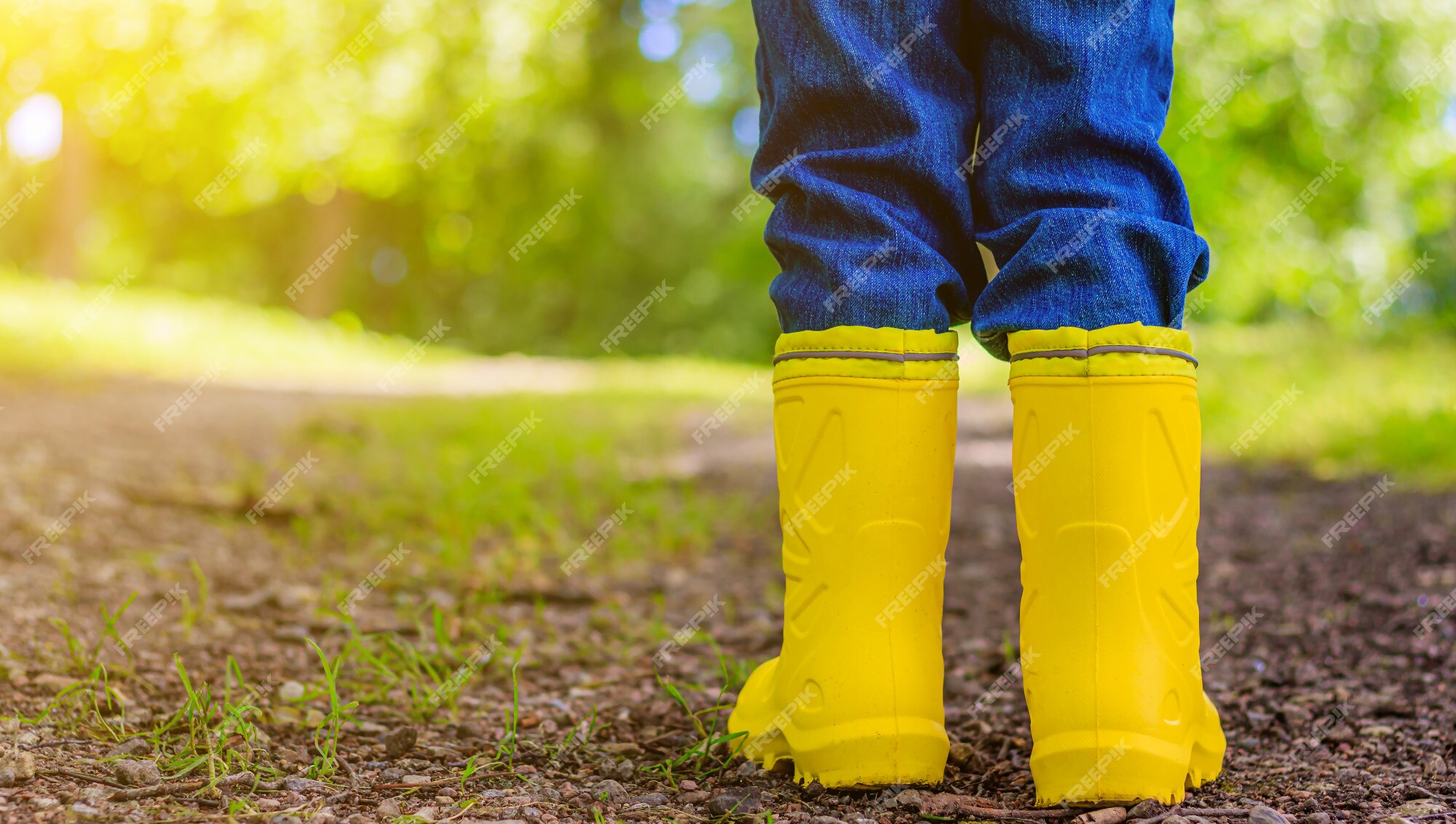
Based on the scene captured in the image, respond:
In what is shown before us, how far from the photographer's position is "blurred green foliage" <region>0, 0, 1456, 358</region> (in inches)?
303

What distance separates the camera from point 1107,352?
966mm

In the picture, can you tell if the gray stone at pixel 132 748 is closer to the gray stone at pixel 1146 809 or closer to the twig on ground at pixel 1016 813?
the twig on ground at pixel 1016 813

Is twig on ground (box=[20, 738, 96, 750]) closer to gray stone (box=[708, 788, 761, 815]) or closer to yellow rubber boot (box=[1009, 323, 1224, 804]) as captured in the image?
gray stone (box=[708, 788, 761, 815])

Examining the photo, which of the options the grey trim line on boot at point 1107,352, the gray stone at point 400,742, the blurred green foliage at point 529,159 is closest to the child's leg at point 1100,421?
the grey trim line on boot at point 1107,352

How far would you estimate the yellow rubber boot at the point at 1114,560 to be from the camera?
3.16ft

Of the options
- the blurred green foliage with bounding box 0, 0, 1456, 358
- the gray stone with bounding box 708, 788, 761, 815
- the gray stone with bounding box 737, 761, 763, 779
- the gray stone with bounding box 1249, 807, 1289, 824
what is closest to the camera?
the gray stone with bounding box 1249, 807, 1289, 824

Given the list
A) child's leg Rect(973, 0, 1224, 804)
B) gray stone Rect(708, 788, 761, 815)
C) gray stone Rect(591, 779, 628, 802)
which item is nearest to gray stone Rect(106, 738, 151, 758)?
gray stone Rect(591, 779, 628, 802)

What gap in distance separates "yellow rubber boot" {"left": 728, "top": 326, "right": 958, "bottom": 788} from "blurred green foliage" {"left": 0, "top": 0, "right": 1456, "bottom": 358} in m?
5.53

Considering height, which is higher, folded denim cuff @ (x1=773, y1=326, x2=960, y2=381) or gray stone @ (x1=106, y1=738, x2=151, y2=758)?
folded denim cuff @ (x1=773, y1=326, x2=960, y2=381)

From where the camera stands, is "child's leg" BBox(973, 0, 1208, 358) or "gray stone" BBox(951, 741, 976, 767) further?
"gray stone" BBox(951, 741, 976, 767)

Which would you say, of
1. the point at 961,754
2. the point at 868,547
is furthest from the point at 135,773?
the point at 961,754

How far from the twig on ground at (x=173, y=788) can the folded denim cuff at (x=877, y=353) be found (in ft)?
2.01

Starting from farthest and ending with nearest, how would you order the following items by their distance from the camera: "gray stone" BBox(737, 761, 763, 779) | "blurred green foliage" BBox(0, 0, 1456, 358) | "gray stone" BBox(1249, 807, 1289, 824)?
"blurred green foliage" BBox(0, 0, 1456, 358) → "gray stone" BBox(737, 761, 763, 779) → "gray stone" BBox(1249, 807, 1289, 824)

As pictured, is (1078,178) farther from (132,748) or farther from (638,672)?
(132,748)
